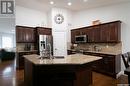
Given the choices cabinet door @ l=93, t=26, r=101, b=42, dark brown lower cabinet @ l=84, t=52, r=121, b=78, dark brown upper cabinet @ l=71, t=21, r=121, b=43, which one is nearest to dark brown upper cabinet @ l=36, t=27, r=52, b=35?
dark brown upper cabinet @ l=71, t=21, r=121, b=43

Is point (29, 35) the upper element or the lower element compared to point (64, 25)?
lower

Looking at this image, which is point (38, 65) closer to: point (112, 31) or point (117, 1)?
point (112, 31)

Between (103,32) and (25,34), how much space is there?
3879mm

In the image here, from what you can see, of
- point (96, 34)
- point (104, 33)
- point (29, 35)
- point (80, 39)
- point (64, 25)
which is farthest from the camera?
point (64, 25)

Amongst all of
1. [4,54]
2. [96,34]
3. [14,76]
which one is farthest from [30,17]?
[96,34]

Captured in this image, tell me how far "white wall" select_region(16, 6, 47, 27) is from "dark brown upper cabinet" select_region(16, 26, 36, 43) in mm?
379

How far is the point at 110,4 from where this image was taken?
567cm

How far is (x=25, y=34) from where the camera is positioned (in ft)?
20.4

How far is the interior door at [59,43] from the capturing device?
6.62 meters

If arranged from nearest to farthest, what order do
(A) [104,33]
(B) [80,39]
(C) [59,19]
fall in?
(A) [104,33], (B) [80,39], (C) [59,19]

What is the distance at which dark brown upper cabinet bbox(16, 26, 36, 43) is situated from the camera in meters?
6.01

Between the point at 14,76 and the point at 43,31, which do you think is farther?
the point at 43,31

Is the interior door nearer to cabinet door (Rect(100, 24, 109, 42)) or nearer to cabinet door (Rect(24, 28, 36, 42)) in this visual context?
cabinet door (Rect(24, 28, 36, 42))

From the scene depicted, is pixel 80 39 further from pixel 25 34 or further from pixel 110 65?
pixel 25 34
